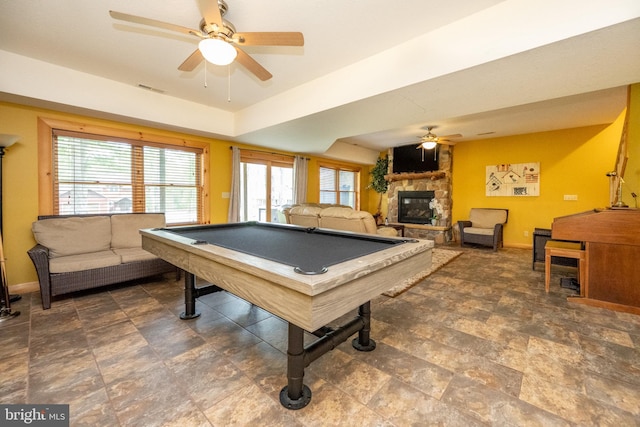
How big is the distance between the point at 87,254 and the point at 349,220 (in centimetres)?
339

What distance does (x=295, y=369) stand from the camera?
1.45 m

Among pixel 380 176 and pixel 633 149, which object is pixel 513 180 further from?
pixel 380 176

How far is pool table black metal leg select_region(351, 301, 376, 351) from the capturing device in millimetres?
1984

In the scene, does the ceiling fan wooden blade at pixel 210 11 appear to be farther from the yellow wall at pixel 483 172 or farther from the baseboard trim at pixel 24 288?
the baseboard trim at pixel 24 288

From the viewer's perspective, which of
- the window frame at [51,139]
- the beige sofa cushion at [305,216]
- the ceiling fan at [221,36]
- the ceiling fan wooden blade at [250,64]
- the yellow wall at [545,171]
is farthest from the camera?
the yellow wall at [545,171]

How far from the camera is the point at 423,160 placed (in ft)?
23.0

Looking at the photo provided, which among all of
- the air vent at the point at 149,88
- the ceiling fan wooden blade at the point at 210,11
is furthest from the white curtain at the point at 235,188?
the ceiling fan wooden blade at the point at 210,11

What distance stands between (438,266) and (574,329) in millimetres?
2068

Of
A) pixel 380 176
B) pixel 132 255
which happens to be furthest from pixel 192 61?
pixel 380 176

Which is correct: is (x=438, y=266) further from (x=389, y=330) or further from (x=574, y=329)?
(x=389, y=330)

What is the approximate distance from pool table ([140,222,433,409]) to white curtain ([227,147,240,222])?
9.79 feet

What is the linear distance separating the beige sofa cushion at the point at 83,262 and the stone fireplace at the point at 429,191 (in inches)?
249

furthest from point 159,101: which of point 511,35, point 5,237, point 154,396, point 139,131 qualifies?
point 511,35

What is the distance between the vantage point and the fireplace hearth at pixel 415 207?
7207 millimetres
